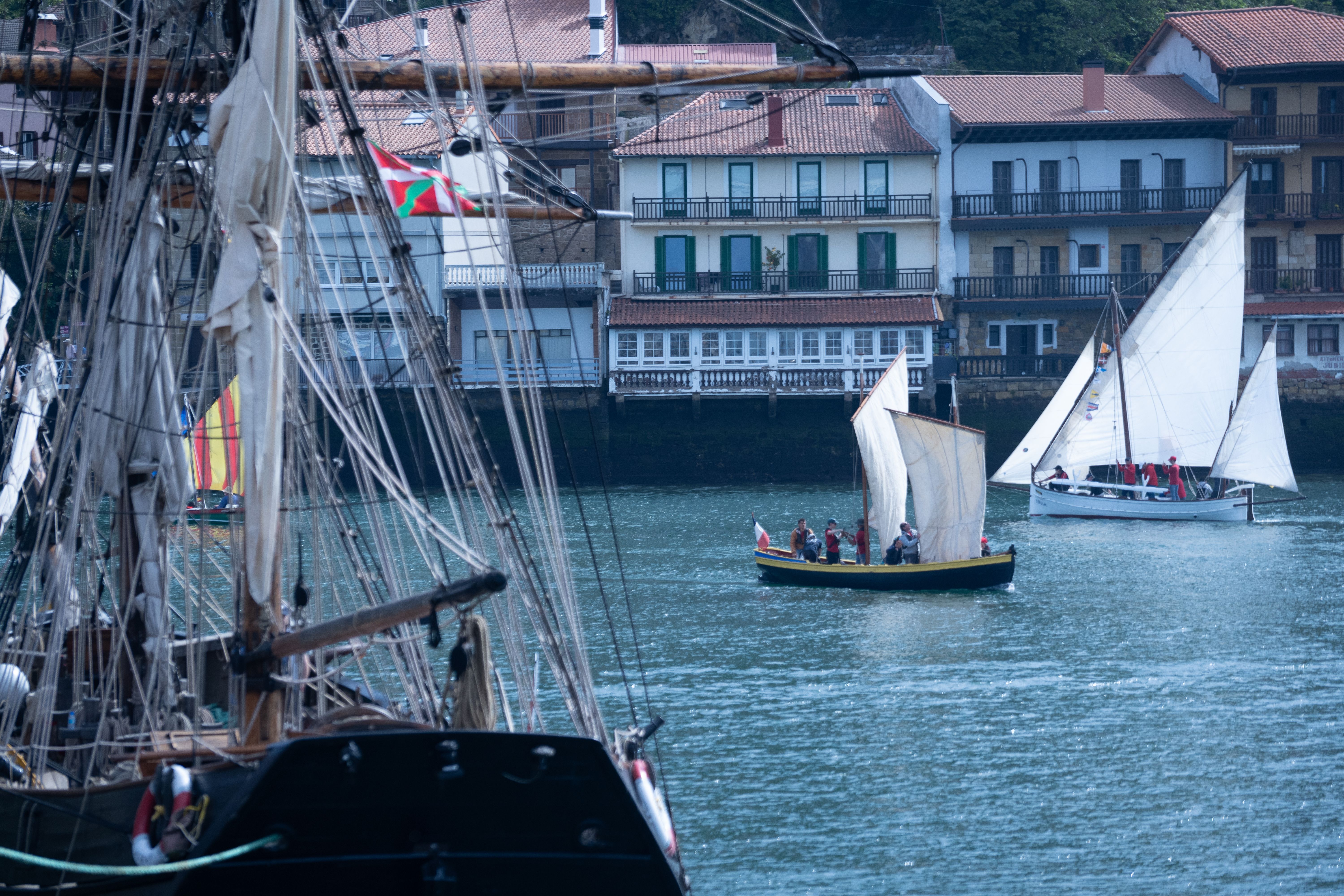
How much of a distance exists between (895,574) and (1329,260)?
1566 inches

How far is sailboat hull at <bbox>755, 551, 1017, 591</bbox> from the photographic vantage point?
36.8 meters

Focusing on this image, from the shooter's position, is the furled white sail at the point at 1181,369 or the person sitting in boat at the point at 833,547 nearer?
the person sitting in boat at the point at 833,547

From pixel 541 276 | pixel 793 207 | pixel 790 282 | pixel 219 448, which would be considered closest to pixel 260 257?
pixel 219 448

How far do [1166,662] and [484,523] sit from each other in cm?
1785

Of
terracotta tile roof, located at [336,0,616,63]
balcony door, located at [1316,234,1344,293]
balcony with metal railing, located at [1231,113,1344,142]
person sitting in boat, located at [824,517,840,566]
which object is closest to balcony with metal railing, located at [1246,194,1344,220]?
balcony door, located at [1316,234,1344,293]

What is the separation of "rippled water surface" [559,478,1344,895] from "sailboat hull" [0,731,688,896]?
4941 mm

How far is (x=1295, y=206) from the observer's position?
67.2 m

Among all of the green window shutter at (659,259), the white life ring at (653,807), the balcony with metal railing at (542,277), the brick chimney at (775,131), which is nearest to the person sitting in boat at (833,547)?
the white life ring at (653,807)

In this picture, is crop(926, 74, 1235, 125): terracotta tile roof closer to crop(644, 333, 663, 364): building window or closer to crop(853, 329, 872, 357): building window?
crop(853, 329, 872, 357): building window

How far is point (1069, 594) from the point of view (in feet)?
121

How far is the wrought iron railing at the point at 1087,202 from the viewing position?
2621 inches

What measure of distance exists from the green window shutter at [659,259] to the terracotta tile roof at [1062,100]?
13.3 m

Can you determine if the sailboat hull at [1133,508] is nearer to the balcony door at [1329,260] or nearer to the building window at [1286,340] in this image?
the building window at [1286,340]

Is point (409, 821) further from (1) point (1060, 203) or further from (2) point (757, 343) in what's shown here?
(1) point (1060, 203)
